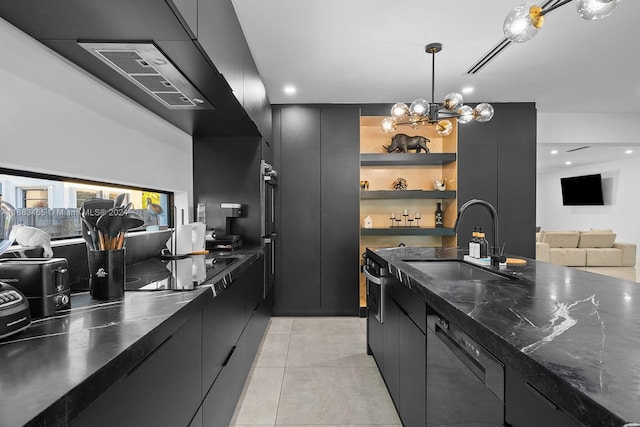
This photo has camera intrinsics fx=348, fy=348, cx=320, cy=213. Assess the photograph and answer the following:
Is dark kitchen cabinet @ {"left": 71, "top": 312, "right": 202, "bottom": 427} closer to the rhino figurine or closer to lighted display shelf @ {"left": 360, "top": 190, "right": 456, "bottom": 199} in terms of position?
lighted display shelf @ {"left": 360, "top": 190, "right": 456, "bottom": 199}

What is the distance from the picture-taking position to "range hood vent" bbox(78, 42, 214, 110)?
1533 mm

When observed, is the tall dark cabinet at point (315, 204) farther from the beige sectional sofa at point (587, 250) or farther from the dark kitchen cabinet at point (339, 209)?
the beige sectional sofa at point (587, 250)

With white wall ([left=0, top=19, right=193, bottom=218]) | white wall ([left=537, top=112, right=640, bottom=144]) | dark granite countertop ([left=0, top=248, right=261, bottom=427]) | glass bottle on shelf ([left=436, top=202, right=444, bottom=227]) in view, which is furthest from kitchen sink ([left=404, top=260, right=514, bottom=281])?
white wall ([left=537, top=112, right=640, bottom=144])

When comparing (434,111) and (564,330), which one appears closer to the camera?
(564,330)

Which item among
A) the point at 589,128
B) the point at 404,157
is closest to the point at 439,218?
the point at 404,157

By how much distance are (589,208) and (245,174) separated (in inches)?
460

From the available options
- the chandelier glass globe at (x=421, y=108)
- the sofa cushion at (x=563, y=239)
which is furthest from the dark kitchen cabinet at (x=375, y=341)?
the sofa cushion at (x=563, y=239)

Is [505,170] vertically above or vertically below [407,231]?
above

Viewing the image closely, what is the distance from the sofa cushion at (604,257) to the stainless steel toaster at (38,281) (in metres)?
9.01

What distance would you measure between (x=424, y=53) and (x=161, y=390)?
3.07 meters

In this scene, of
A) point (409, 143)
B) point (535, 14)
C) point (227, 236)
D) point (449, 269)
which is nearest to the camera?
point (535, 14)

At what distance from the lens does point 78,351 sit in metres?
0.80

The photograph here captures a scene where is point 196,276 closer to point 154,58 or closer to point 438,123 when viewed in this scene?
point 154,58

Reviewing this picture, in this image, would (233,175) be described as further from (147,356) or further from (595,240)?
(595,240)
